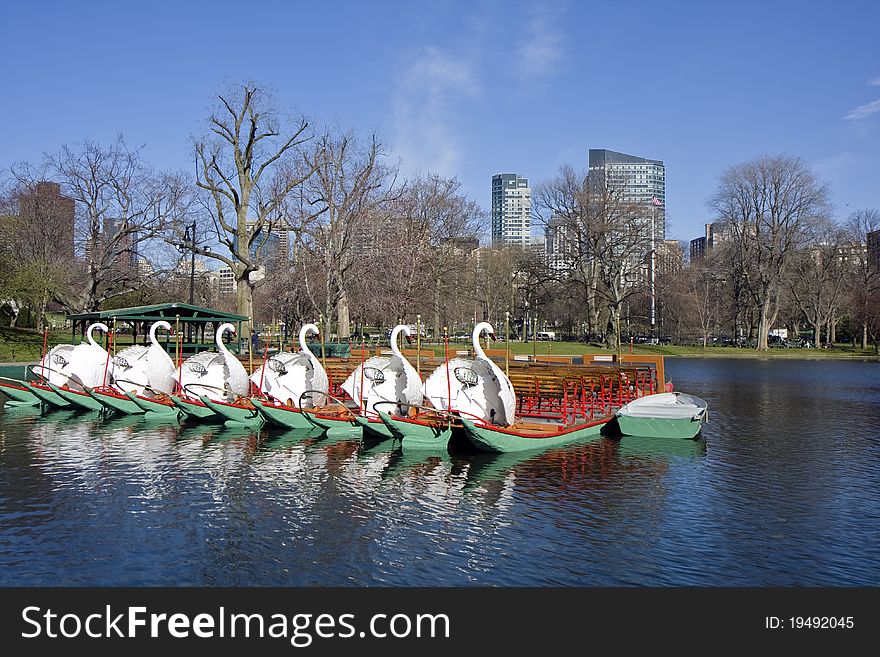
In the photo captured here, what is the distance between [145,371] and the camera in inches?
1115

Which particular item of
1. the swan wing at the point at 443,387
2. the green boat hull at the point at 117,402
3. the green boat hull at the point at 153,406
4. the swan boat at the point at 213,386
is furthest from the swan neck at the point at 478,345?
the green boat hull at the point at 117,402

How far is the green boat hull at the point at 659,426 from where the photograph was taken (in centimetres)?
2264

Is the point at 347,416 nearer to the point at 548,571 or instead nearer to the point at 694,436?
the point at 694,436

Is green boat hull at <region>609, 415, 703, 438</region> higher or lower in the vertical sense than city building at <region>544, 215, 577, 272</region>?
lower

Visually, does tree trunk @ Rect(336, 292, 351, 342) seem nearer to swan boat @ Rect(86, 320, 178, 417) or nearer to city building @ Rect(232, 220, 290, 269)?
city building @ Rect(232, 220, 290, 269)

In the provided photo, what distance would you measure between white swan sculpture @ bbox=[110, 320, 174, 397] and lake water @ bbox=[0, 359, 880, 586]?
4.34 m

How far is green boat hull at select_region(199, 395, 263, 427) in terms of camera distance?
2436 cm

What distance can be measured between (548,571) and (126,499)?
8.93 m

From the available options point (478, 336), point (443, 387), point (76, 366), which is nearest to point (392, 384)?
point (443, 387)

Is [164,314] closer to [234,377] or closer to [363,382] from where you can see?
[234,377]

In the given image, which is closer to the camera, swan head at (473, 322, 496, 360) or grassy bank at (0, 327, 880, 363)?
swan head at (473, 322, 496, 360)

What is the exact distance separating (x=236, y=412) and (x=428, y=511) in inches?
480

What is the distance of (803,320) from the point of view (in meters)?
99.8

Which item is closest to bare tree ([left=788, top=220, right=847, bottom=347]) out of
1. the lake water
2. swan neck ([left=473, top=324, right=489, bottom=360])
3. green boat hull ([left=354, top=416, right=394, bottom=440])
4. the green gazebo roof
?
the lake water
